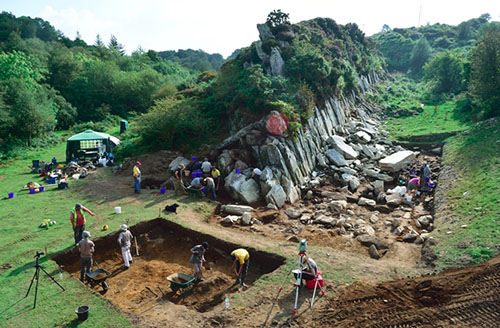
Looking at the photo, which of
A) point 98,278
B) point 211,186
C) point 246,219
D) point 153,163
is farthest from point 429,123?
point 98,278

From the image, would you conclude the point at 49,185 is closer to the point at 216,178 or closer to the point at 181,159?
the point at 181,159

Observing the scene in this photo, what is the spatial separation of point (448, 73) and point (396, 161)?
27670 millimetres

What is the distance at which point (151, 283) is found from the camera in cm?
1059

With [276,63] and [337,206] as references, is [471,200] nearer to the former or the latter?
[337,206]

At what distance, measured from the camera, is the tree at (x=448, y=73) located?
4011cm

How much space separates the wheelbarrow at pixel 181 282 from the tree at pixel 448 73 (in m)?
41.6

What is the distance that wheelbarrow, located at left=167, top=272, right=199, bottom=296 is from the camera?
9609mm

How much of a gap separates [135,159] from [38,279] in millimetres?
12955

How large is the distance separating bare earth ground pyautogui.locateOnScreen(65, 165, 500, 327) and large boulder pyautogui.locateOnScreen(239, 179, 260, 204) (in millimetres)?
4273

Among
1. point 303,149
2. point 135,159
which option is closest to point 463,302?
point 303,149

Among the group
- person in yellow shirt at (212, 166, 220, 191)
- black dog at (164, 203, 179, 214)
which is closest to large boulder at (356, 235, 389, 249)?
person in yellow shirt at (212, 166, 220, 191)

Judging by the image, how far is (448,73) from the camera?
134 ft

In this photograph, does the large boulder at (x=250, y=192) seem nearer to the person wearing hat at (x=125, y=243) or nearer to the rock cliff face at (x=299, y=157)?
the rock cliff face at (x=299, y=157)

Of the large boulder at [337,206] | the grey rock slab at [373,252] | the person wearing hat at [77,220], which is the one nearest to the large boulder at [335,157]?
the large boulder at [337,206]
